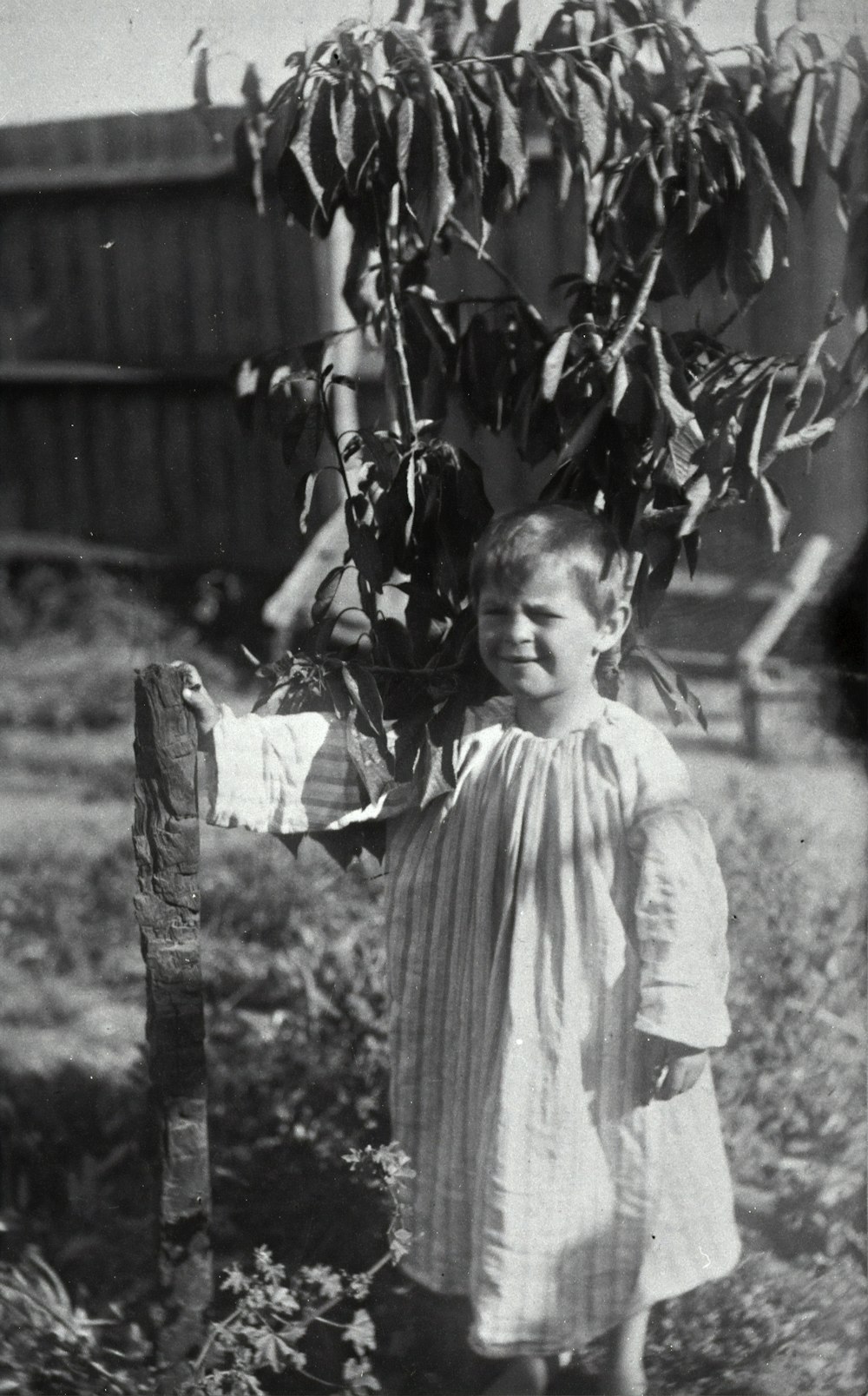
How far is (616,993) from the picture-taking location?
6.02ft

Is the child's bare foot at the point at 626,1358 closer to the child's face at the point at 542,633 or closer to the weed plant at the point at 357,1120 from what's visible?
the weed plant at the point at 357,1120

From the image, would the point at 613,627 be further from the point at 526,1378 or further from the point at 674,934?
the point at 526,1378

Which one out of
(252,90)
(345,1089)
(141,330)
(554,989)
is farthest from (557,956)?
(141,330)

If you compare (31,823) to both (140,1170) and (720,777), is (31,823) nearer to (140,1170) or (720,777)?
(140,1170)

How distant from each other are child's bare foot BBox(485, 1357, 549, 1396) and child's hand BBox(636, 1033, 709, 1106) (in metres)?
0.40

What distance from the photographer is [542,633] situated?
1.82 m

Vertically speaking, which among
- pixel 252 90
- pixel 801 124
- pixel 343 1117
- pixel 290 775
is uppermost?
pixel 252 90

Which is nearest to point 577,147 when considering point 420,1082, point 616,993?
point 616,993

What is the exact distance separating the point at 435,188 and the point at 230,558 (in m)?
2.96

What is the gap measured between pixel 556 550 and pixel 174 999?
30.7 inches

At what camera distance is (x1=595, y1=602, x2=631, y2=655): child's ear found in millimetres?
1874

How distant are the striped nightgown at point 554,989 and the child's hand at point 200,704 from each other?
0.07 feet

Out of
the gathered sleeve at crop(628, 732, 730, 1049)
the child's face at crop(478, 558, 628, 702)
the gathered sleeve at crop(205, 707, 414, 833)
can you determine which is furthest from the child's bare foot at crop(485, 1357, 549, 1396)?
the child's face at crop(478, 558, 628, 702)

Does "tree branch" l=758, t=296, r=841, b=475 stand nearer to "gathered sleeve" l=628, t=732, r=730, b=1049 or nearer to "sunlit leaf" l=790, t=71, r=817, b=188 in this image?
"sunlit leaf" l=790, t=71, r=817, b=188
